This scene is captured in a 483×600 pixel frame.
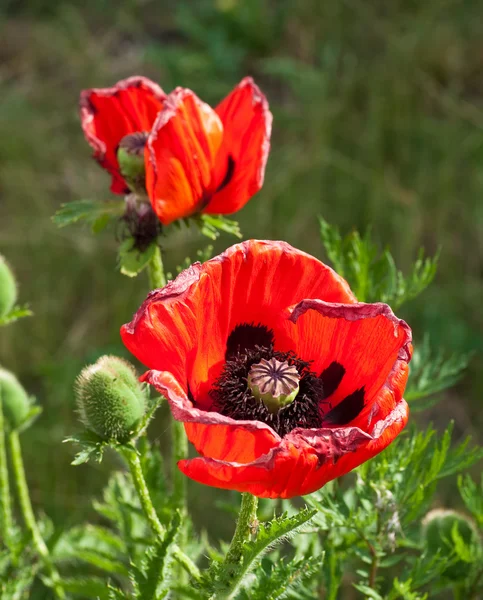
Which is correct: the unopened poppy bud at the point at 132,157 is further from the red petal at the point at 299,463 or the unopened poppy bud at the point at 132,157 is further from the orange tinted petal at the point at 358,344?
the red petal at the point at 299,463

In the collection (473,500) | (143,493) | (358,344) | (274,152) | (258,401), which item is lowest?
(274,152)

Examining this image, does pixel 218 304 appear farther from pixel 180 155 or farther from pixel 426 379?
pixel 426 379

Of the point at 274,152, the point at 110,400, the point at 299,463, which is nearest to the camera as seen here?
the point at 299,463

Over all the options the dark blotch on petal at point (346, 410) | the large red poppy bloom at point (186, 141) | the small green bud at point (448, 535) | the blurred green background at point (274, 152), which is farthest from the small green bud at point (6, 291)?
the blurred green background at point (274, 152)

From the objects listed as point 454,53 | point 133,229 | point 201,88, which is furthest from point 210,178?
point 454,53

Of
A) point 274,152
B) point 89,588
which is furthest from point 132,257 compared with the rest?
point 274,152

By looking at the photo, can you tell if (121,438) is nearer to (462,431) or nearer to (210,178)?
(210,178)

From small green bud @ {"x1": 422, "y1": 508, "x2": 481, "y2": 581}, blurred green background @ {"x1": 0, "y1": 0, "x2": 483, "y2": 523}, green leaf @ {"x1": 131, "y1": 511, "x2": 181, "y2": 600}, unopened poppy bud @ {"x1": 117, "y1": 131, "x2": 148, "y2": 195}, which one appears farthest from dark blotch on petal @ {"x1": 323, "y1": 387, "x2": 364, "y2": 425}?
blurred green background @ {"x1": 0, "y1": 0, "x2": 483, "y2": 523}

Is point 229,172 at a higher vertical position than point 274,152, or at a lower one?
higher
